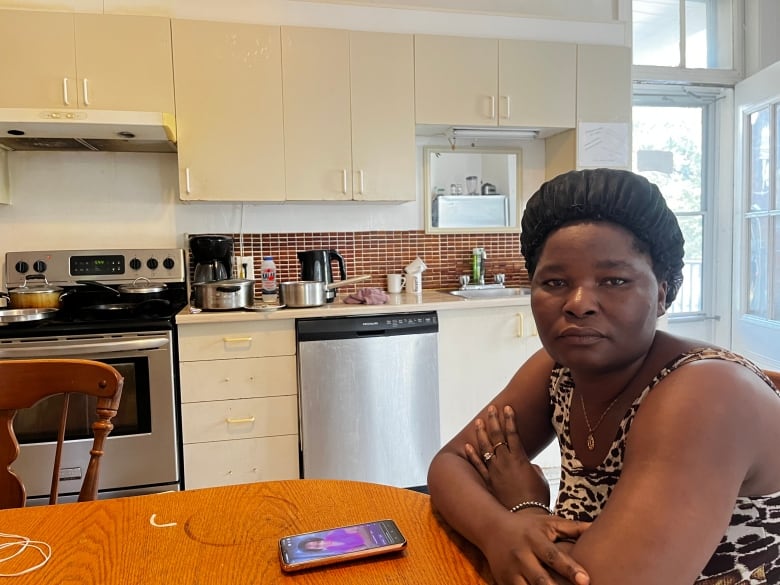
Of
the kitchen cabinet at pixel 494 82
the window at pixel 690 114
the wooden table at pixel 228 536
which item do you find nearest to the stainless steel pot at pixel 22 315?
the wooden table at pixel 228 536

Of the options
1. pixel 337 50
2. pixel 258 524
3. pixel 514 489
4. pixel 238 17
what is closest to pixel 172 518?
pixel 258 524

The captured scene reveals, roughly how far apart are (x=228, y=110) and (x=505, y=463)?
7.57 ft

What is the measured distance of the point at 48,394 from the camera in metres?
1.22

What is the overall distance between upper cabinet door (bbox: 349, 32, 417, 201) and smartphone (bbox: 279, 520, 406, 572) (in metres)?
2.20

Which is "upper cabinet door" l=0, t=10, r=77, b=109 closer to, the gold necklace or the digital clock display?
the digital clock display

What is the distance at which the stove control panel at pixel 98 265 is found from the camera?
2.81 metres

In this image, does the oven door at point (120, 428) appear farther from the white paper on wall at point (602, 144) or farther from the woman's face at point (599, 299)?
the white paper on wall at point (602, 144)

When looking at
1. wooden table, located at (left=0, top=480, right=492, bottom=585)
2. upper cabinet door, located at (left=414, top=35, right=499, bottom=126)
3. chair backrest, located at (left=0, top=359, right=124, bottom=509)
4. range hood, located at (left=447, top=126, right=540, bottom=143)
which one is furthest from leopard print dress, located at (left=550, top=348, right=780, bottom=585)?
range hood, located at (left=447, top=126, right=540, bottom=143)

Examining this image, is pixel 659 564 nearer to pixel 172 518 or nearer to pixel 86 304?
pixel 172 518

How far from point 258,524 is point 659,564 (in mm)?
558

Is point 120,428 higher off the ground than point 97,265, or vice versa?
A: point 97,265

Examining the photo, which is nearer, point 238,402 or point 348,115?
point 238,402

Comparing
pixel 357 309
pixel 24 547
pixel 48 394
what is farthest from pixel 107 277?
pixel 24 547

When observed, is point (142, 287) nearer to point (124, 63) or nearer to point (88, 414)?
point (88, 414)
